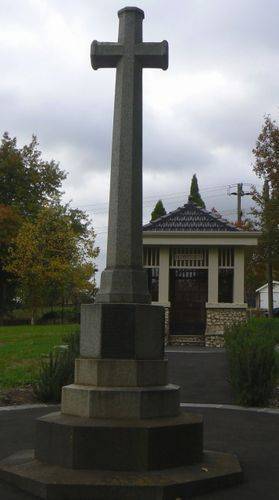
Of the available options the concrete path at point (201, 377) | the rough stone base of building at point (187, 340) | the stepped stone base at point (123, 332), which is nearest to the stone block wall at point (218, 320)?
the rough stone base of building at point (187, 340)

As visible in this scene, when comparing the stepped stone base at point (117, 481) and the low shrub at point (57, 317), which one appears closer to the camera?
the stepped stone base at point (117, 481)

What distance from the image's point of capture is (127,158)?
7477mm

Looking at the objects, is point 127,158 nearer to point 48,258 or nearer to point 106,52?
point 106,52

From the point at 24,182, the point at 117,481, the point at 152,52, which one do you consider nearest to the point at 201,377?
the point at 152,52

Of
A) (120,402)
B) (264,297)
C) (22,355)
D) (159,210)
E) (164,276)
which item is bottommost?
(120,402)

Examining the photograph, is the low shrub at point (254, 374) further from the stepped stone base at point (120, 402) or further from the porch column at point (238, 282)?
the porch column at point (238, 282)

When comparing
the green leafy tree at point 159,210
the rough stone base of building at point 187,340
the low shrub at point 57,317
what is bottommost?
the rough stone base of building at point 187,340

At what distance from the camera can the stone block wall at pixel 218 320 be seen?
23.6 metres

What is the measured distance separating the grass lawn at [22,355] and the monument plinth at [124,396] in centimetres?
652

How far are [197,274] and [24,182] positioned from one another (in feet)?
68.6

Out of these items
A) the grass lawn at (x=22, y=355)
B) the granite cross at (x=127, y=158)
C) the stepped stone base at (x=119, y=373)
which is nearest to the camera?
the stepped stone base at (x=119, y=373)

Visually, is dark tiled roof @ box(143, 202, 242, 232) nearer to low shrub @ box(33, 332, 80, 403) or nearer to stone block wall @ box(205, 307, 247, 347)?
stone block wall @ box(205, 307, 247, 347)

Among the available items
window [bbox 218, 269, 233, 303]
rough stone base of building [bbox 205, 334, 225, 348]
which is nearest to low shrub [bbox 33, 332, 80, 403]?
rough stone base of building [bbox 205, 334, 225, 348]

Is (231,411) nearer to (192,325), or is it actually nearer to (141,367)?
(141,367)
